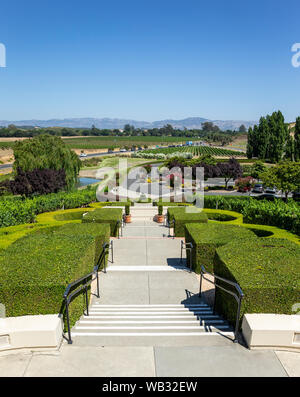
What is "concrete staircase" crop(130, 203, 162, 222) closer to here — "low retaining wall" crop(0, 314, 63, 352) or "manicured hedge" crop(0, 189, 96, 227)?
"manicured hedge" crop(0, 189, 96, 227)

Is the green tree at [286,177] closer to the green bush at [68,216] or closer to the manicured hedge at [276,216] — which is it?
the manicured hedge at [276,216]

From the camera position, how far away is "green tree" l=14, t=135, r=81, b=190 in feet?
93.2

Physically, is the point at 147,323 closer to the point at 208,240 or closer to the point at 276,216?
the point at 208,240

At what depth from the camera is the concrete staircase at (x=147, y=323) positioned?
18.4 feet

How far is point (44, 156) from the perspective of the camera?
29.6m

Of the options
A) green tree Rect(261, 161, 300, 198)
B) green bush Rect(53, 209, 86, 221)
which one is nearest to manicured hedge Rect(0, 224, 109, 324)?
green bush Rect(53, 209, 86, 221)

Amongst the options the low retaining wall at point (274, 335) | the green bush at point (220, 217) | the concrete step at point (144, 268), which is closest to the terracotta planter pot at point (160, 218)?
the green bush at point (220, 217)

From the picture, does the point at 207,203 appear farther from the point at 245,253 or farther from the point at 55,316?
the point at 55,316

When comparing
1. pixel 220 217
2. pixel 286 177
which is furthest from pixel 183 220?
pixel 286 177

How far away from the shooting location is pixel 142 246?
1440cm

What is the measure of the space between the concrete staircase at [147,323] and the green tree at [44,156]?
2370 centimetres

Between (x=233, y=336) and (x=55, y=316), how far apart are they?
11.2 ft
